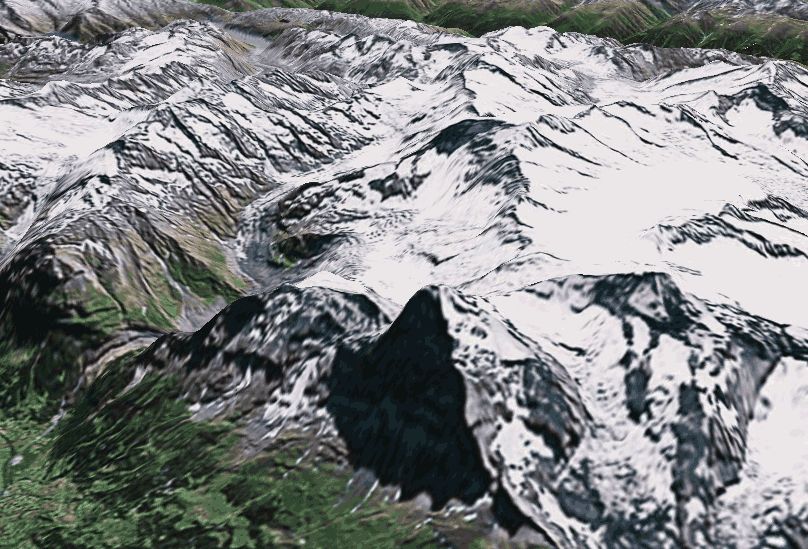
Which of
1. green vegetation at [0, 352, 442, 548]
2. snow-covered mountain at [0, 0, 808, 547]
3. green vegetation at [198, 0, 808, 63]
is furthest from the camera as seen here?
green vegetation at [198, 0, 808, 63]

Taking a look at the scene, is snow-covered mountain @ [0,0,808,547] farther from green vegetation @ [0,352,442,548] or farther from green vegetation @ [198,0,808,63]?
green vegetation @ [198,0,808,63]

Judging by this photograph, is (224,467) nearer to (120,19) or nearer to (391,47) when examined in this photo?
(391,47)

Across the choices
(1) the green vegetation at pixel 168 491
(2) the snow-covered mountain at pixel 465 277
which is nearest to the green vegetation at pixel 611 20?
(2) the snow-covered mountain at pixel 465 277

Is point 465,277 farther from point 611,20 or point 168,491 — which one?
point 611,20

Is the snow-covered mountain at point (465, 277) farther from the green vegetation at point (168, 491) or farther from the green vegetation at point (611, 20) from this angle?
the green vegetation at point (611, 20)

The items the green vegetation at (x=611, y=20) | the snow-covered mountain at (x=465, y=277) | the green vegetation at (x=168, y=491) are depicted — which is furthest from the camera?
the green vegetation at (x=611, y=20)

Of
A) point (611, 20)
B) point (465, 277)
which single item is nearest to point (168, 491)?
point (465, 277)

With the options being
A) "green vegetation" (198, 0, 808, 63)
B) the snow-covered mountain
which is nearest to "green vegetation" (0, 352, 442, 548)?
the snow-covered mountain
